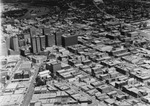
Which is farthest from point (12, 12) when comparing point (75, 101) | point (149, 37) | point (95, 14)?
point (75, 101)

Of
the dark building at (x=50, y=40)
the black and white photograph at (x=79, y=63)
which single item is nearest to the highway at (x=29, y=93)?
the black and white photograph at (x=79, y=63)

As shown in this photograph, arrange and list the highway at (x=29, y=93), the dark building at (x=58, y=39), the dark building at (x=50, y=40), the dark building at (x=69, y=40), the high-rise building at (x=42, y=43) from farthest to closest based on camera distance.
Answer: the dark building at (x=58, y=39) → the dark building at (x=69, y=40) → the dark building at (x=50, y=40) → the high-rise building at (x=42, y=43) → the highway at (x=29, y=93)

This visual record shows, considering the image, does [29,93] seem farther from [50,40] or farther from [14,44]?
[50,40]

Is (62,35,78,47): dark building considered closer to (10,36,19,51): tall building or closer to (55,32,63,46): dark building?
(55,32,63,46): dark building

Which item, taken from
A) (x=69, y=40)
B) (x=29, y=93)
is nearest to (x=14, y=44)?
(x=69, y=40)

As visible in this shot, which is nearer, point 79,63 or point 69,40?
point 79,63

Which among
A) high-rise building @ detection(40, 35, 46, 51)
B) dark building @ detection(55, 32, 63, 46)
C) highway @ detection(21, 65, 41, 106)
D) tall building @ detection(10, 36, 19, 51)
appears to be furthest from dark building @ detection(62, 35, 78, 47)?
highway @ detection(21, 65, 41, 106)

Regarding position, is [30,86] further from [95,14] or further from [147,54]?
[95,14]

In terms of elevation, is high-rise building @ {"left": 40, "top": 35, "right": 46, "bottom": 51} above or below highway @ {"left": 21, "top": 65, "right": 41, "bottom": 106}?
above

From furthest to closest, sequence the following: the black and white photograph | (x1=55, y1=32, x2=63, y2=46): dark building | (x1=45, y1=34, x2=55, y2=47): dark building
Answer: (x1=55, y1=32, x2=63, y2=46): dark building < (x1=45, y1=34, x2=55, y2=47): dark building < the black and white photograph

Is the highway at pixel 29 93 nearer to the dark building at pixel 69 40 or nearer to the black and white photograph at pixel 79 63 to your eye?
the black and white photograph at pixel 79 63

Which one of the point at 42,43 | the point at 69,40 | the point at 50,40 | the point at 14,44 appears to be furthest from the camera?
the point at 69,40
